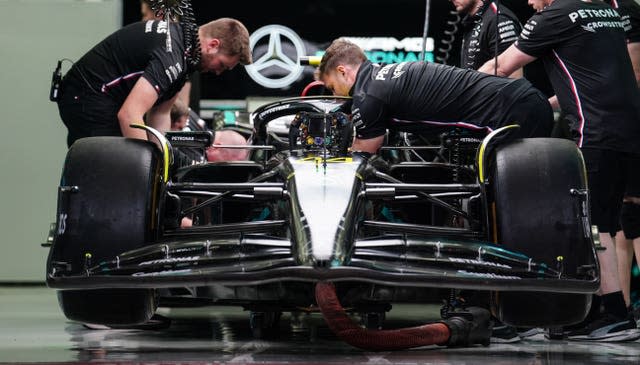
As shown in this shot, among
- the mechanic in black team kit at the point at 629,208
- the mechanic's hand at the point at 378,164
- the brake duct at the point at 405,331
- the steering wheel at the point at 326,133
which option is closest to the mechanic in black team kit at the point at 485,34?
the mechanic in black team kit at the point at 629,208

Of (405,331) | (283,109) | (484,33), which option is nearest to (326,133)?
(405,331)

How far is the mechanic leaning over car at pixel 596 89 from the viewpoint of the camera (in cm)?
555

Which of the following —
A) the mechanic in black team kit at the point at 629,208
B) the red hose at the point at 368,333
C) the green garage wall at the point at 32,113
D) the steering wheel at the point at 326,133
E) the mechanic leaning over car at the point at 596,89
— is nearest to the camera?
the red hose at the point at 368,333

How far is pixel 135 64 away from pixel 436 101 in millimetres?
1805

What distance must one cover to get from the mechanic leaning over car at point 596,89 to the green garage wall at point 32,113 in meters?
4.32

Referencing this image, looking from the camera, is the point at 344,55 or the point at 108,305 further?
the point at 344,55

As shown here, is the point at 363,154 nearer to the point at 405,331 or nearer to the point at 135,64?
the point at 405,331

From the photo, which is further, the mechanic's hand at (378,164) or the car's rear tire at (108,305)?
the mechanic's hand at (378,164)

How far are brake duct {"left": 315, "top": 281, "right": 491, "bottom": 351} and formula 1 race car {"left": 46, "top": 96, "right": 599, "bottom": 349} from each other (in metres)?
0.01

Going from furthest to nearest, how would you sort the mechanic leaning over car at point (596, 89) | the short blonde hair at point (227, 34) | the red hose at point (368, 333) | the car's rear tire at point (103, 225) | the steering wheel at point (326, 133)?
the short blonde hair at point (227, 34)
the mechanic leaning over car at point (596, 89)
the steering wheel at point (326, 133)
the car's rear tire at point (103, 225)
the red hose at point (368, 333)

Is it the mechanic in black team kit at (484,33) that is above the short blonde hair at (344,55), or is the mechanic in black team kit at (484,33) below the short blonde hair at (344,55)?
above

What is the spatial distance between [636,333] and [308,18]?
16.2 feet

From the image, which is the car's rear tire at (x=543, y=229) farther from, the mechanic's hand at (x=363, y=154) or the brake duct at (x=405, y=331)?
the mechanic's hand at (x=363, y=154)

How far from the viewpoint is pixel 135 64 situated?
19.9 ft
